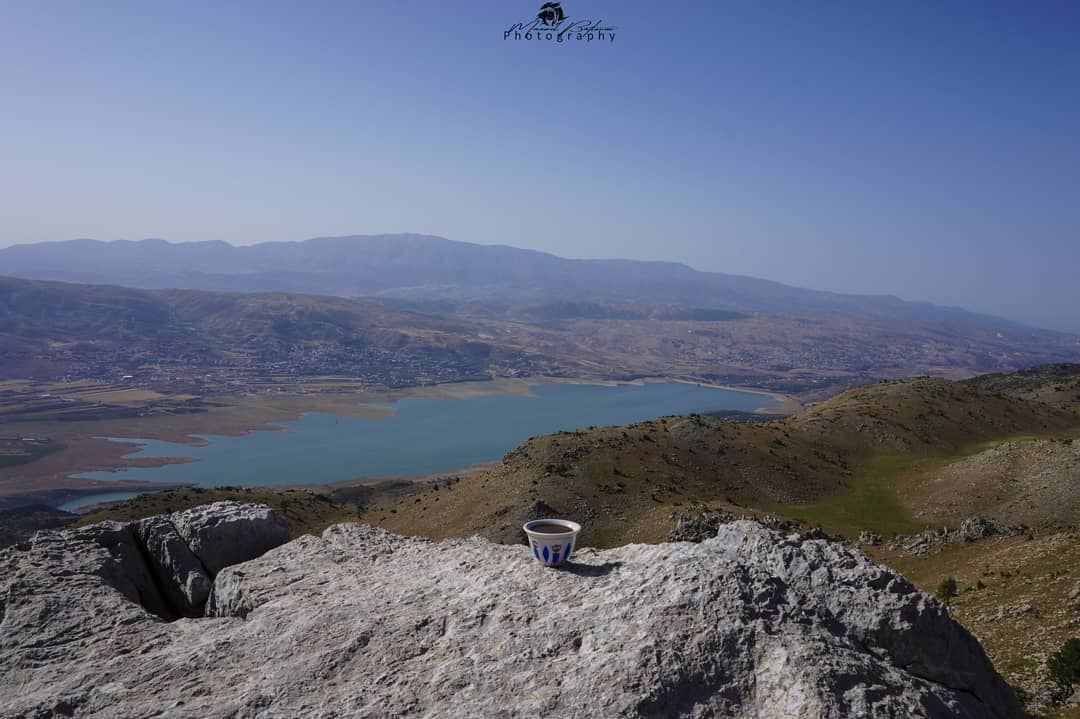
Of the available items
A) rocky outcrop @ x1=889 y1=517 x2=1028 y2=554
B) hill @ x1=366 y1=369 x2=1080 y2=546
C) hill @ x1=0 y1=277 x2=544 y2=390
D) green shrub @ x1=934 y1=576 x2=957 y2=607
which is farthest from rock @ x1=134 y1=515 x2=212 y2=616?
hill @ x1=0 y1=277 x2=544 y2=390

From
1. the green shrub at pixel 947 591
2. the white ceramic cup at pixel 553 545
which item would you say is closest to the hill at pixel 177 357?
the green shrub at pixel 947 591

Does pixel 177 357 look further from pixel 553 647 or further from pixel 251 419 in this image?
pixel 553 647

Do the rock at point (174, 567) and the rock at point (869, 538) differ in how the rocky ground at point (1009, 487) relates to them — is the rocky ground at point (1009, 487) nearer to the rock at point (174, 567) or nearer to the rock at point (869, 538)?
the rock at point (869, 538)

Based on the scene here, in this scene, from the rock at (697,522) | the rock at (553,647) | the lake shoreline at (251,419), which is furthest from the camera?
the lake shoreline at (251,419)

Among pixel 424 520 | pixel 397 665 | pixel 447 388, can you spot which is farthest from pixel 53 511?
pixel 447 388

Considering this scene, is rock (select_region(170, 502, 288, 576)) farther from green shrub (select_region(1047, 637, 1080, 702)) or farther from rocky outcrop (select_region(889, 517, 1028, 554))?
rocky outcrop (select_region(889, 517, 1028, 554))

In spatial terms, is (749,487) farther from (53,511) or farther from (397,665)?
(53,511)
